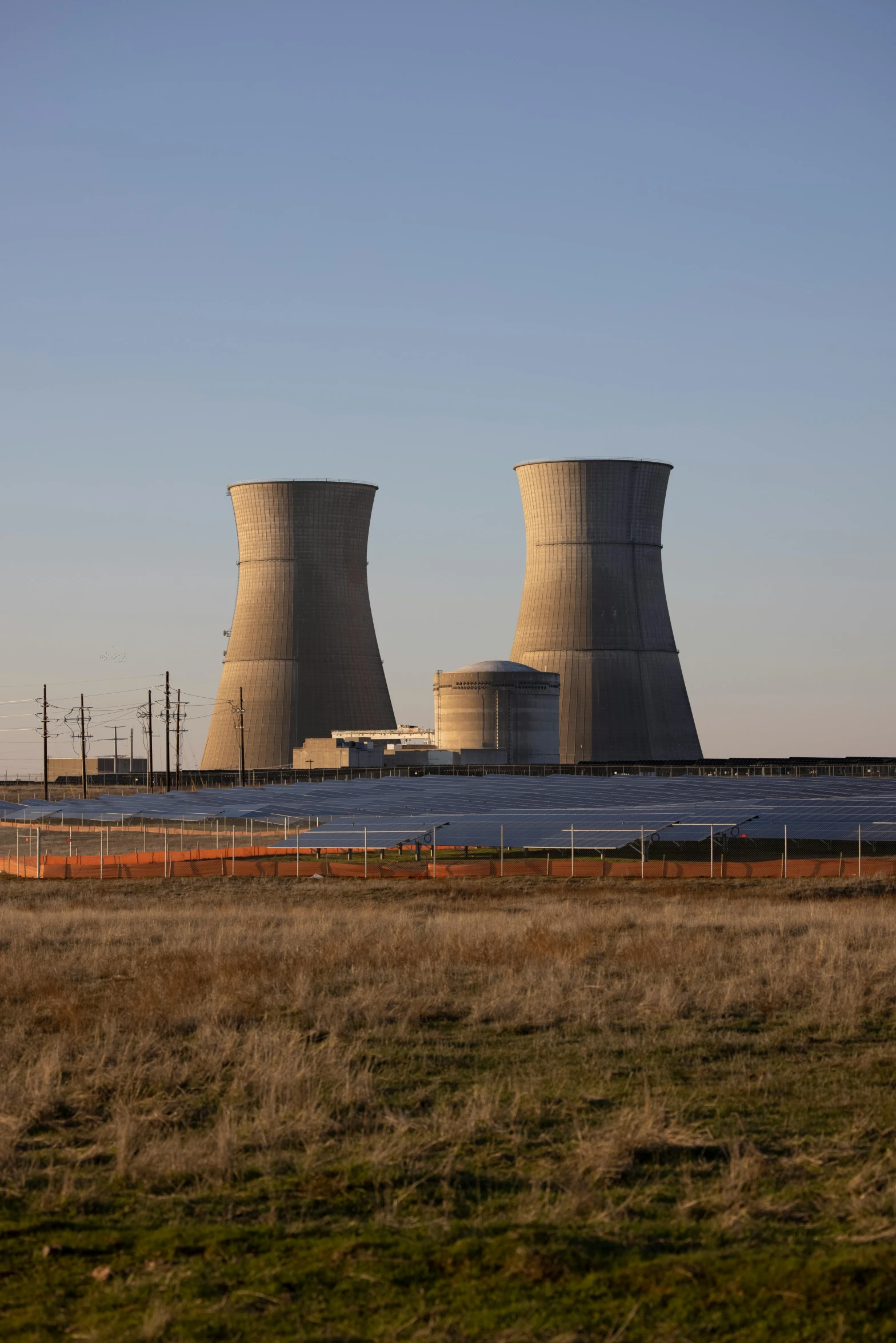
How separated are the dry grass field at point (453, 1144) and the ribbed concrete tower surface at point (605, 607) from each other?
51006 mm

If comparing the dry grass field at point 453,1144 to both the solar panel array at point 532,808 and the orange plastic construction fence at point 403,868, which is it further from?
the solar panel array at point 532,808

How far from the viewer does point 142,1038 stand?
30.2 ft

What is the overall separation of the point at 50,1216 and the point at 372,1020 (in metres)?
4.57

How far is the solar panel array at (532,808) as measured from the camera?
3147cm

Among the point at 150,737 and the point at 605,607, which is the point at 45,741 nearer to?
the point at 150,737

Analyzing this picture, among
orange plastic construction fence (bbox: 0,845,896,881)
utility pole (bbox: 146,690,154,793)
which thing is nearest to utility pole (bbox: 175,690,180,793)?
utility pole (bbox: 146,690,154,793)

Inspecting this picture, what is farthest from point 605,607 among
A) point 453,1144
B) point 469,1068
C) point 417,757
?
point 453,1144

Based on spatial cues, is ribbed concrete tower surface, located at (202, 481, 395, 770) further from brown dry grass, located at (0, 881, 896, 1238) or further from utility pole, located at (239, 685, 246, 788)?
brown dry grass, located at (0, 881, 896, 1238)

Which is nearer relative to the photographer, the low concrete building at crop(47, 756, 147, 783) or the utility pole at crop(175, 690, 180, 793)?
the utility pole at crop(175, 690, 180, 793)

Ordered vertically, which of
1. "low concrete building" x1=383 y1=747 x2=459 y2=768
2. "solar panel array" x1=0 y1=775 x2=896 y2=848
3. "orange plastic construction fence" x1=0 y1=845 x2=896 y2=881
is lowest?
"orange plastic construction fence" x1=0 y1=845 x2=896 y2=881

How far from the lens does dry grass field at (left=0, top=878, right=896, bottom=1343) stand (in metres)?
4.79

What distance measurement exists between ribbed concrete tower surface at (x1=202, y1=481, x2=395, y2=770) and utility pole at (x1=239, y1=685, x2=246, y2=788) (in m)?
0.36

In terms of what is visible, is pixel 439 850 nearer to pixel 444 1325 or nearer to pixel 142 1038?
pixel 142 1038

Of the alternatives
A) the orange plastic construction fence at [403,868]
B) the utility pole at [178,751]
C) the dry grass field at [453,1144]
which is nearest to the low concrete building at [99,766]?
the utility pole at [178,751]
